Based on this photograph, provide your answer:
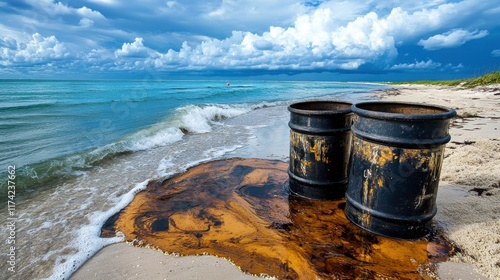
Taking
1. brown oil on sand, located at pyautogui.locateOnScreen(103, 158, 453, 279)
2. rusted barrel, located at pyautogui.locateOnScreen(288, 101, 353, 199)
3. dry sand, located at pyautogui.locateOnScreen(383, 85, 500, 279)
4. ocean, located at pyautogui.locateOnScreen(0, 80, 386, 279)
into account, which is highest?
rusted barrel, located at pyautogui.locateOnScreen(288, 101, 353, 199)

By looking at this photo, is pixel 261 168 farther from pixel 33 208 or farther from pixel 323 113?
pixel 33 208

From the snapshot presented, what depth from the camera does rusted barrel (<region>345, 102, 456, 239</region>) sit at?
7.76 feet

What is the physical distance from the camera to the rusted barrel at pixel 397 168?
237 centimetres

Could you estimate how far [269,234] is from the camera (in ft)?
9.24

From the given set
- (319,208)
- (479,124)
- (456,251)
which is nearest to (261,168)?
(319,208)

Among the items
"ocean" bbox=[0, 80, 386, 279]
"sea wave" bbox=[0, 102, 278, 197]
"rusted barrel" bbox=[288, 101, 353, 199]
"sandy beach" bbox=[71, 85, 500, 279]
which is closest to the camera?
"sandy beach" bbox=[71, 85, 500, 279]

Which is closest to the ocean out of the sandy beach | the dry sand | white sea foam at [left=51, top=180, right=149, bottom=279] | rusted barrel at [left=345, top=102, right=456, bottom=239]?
white sea foam at [left=51, top=180, right=149, bottom=279]

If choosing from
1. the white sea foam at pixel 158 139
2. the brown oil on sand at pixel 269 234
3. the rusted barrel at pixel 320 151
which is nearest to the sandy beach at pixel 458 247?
the brown oil on sand at pixel 269 234

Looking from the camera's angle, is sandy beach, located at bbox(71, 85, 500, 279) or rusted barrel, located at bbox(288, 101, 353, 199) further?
rusted barrel, located at bbox(288, 101, 353, 199)

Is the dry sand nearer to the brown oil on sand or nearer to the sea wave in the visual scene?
the brown oil on sand

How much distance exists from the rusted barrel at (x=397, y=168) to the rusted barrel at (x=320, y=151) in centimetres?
42

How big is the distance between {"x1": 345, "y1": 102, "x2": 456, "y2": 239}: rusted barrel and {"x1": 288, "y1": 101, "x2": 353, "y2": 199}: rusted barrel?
0.42 m

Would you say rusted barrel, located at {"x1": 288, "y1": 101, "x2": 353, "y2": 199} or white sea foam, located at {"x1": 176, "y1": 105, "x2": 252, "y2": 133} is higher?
rusted barrel, located at {"x1": 288, "y1": 101, "x2": 353, "y2": 199}

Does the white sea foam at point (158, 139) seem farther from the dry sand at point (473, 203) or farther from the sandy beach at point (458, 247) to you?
the dry sand at point (473, 203)
